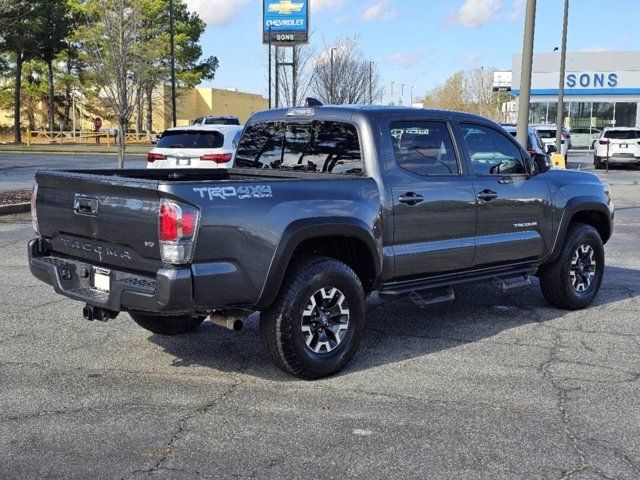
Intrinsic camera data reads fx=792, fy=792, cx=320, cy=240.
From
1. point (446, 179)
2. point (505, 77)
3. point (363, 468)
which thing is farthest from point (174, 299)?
point (505, 77)

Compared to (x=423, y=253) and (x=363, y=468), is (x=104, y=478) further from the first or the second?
(x=423, y=253)

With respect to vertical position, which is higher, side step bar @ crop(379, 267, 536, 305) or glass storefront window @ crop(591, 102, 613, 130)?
glass storefront window @ crop(591, 102, 613, 130)

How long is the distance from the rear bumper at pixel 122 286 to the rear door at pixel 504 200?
9.15 feet

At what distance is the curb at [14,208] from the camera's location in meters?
14.8

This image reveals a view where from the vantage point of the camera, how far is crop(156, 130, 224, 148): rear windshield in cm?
1421

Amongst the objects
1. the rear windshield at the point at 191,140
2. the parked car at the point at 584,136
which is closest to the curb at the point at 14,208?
the rear windshield at the point at 191,140

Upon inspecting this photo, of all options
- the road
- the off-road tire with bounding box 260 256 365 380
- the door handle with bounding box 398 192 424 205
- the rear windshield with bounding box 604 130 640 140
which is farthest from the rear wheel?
the off-road tire with bounding box 260 256 365 380

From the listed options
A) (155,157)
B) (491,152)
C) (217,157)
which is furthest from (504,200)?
(155,157)

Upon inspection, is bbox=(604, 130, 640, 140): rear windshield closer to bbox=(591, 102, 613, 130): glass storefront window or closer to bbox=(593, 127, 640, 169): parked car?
bbox=(593, 127, 640, 169): parked car

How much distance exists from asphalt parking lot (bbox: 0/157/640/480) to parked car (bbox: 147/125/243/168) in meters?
6.69

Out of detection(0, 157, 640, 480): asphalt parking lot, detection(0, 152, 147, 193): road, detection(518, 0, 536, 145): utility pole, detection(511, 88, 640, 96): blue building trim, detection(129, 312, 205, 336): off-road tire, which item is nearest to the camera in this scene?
detection(0, 157, 640, 480): asphalt parking lot

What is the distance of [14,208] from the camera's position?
1502cm

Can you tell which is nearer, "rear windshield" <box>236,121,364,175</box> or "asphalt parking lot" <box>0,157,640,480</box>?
"asphalt parking lot" <box>0,157,640,480</box>

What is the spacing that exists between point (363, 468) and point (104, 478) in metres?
1.28
